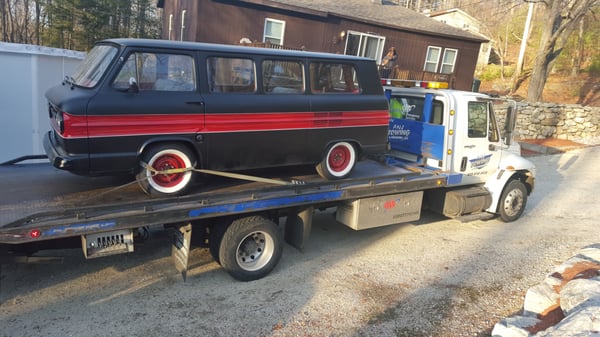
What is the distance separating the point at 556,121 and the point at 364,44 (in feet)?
26.2

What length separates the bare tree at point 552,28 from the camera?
17.5 meters

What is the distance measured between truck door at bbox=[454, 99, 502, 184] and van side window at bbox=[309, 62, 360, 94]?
1972 millimetres

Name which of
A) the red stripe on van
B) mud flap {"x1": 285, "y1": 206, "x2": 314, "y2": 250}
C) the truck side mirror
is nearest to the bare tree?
the truck side mirror

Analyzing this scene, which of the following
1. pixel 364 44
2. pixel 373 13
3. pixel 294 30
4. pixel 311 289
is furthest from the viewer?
pixel 373 13

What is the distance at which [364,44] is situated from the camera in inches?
688

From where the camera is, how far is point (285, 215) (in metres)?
5.62

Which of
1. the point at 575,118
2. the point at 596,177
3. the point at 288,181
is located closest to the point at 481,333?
the point at 288,181

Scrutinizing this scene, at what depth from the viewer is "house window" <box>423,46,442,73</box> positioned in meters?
19.6

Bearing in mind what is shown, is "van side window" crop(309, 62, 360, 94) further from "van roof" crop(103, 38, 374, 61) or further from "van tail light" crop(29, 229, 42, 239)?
"van tail light" crop(29, 229, 42, 239)

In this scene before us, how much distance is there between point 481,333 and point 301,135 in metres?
2.85

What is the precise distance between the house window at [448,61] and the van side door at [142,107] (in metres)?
17.7

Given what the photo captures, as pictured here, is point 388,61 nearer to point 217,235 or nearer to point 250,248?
point 250,248

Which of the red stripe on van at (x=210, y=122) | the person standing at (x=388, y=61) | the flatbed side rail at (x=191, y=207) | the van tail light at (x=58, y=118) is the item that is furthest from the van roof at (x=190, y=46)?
the person standing at (x=388, y=61)

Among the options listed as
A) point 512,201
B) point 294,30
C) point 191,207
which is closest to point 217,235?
point 191,207
